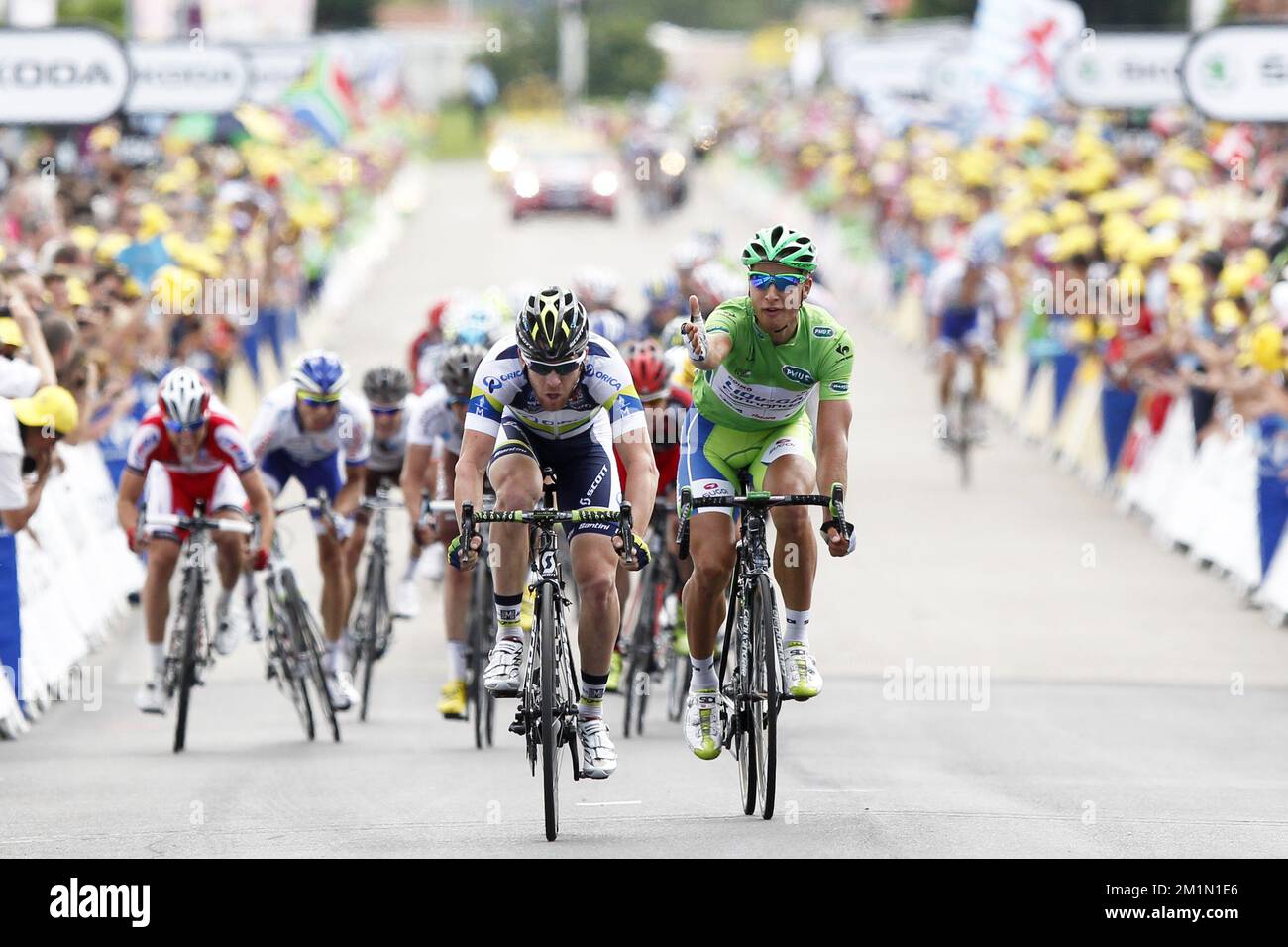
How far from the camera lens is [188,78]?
73.0 ft

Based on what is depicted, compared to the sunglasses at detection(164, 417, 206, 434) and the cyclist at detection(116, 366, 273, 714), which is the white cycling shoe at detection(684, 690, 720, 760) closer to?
the cyclist at detection(116, 366, 273, 714)

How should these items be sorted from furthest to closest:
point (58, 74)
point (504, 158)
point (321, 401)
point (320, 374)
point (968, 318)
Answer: point (504, 158) → point (968, 318) → point (58, 74) → point (321, 401) → point (320, 374)

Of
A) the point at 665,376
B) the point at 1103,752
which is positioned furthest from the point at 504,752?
the point at 1103,752

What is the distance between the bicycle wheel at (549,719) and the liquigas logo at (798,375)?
4.35 feet

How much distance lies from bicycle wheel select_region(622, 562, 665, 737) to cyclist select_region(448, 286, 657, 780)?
2.41 meters

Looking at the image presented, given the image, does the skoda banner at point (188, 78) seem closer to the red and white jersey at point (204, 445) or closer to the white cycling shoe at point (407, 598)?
the white cycling shoe at point (407, 598)

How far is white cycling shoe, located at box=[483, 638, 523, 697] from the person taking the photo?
9.18m

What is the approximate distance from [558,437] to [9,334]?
152 inches

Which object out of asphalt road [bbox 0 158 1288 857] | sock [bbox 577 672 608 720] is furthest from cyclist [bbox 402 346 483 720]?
sock [bbox 577 672 608 720]

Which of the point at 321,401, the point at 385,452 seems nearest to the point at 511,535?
the point at 321,401

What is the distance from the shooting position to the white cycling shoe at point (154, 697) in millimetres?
12008

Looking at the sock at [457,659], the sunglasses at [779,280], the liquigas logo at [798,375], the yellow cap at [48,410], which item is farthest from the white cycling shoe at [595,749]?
the yellow cap at [48,410]

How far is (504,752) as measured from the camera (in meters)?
11.6

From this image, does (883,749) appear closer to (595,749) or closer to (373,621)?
(595,749)
